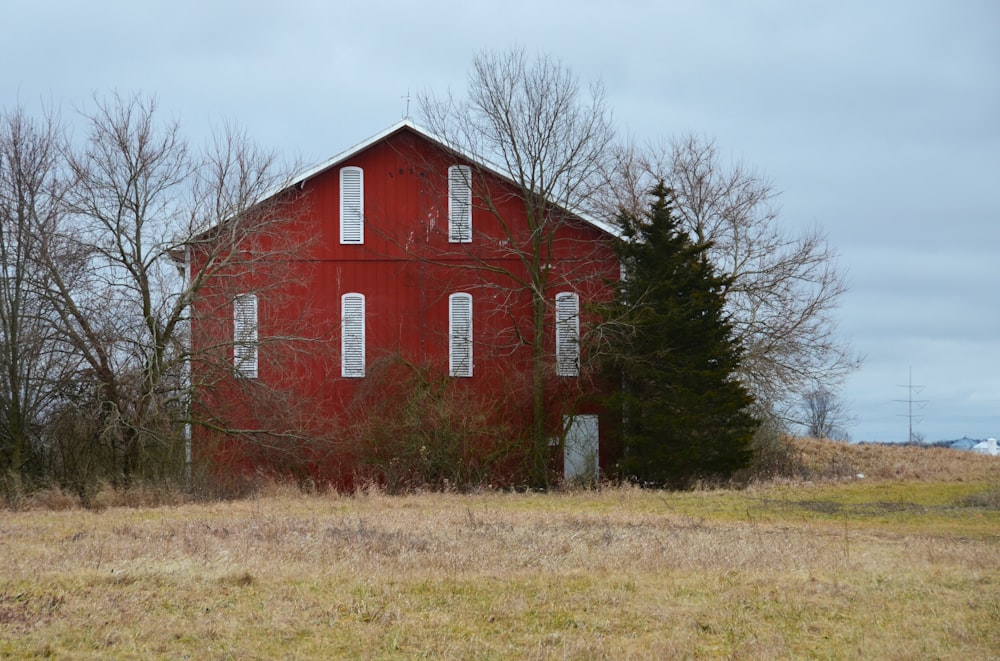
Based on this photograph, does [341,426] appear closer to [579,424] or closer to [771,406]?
[579,424]

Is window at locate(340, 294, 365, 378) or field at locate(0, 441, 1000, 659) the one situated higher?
window at locate(340, 294, 365, 378)

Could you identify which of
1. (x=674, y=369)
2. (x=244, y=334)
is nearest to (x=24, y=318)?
(x=244, y=334)

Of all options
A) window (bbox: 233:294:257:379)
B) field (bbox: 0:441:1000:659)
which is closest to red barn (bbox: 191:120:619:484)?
window (bbox: 233:294:257:379)

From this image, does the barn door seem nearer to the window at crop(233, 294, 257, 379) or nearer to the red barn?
the red barn

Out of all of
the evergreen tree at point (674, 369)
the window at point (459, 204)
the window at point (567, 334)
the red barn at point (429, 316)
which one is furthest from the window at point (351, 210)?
the evergreen tree at point (674, 369)

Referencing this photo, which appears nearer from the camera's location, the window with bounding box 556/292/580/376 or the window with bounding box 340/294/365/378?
the window with bounding box 556/292/580/376

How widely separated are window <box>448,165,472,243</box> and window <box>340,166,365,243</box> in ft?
7.92

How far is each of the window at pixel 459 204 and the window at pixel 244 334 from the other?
638 cm

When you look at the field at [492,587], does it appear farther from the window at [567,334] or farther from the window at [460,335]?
the window at [460,335]

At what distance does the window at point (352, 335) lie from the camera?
3044 cm

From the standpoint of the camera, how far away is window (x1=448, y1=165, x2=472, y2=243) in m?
31.0

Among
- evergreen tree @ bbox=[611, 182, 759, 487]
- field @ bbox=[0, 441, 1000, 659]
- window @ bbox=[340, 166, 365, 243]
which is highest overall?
window @ bbox=[340, 166, 365, 243]

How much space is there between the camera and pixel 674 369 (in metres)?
28.6

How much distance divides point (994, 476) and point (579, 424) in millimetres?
11209
